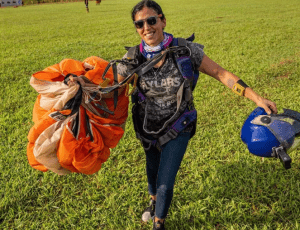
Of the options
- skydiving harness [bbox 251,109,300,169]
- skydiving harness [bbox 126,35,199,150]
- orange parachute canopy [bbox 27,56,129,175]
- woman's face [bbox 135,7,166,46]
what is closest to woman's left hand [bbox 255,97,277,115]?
skydiving harness [bbox 251,109,300,169]

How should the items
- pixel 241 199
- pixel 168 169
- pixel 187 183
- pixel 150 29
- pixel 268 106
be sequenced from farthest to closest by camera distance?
pixel 187 183 → pixel 241 199 → pixel 168 169 → pixel 150 29 → pixel 268 106

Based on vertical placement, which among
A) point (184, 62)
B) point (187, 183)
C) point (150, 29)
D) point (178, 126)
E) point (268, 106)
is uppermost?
point (150, 29)

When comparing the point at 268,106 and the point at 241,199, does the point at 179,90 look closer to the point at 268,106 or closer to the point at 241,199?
the point at 268,106

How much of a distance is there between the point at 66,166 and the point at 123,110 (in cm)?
72

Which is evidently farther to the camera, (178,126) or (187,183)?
(187,183)

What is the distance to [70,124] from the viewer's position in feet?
6.59

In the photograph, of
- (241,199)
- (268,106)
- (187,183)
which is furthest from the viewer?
(187,183)

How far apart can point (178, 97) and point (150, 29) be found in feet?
1.97

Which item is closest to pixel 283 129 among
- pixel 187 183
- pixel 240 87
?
pixel 240 87

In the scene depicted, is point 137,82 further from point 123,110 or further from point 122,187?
point 122,187

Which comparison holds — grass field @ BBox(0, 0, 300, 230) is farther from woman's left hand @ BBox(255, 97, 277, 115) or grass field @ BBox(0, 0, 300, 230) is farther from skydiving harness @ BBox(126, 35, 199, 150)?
woman's left hand @ BBox(255, 97, 277, 115)

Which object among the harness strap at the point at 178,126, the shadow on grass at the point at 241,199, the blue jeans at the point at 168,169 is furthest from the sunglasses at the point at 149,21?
the shadow on grass at the point at 241,199

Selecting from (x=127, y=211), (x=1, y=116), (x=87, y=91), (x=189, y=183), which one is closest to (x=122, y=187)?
(x=127, y=211)

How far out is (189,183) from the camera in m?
3.05
